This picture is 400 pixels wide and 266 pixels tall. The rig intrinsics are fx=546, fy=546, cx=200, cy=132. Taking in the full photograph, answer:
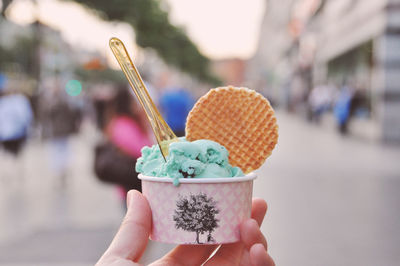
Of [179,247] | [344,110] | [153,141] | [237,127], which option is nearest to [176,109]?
[153,141]

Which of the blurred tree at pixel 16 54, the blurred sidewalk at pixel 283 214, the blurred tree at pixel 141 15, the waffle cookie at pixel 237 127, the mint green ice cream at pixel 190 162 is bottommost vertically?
the blurred sidewalk at pixel 283 214

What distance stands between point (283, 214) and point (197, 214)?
18.6 ft

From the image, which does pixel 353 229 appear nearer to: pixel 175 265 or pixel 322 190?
pixel 322 190

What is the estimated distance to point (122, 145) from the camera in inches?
196

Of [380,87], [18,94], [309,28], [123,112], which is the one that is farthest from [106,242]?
[309,28]

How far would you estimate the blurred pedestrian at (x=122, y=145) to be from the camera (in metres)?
4.77

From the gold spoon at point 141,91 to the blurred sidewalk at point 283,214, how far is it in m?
3.63

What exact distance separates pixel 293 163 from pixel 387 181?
3432 millimetres

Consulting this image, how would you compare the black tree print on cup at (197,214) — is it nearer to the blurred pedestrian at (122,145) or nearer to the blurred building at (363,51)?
the blurred pedestrian at (122,145)

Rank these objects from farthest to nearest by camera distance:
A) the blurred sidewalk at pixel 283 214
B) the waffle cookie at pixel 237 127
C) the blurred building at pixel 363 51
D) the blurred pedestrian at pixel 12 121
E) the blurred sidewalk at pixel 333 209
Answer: the blurred building at pixel 363 51
the blurred pedestrian at pixel 12 121
the blurred sidewalk at pixel 283 214
the blurred sidewalk at pixel 333 209
the waffle cookie at pixel 237 127

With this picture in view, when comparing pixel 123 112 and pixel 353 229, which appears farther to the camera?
pixel 353 229

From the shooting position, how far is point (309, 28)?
43.5m

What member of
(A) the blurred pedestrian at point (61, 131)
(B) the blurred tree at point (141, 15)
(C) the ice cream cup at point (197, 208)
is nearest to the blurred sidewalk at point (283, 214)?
(A) the blurred pedestrian at point (61, 131)

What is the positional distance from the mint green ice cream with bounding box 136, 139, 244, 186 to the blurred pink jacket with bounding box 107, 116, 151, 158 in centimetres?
291
